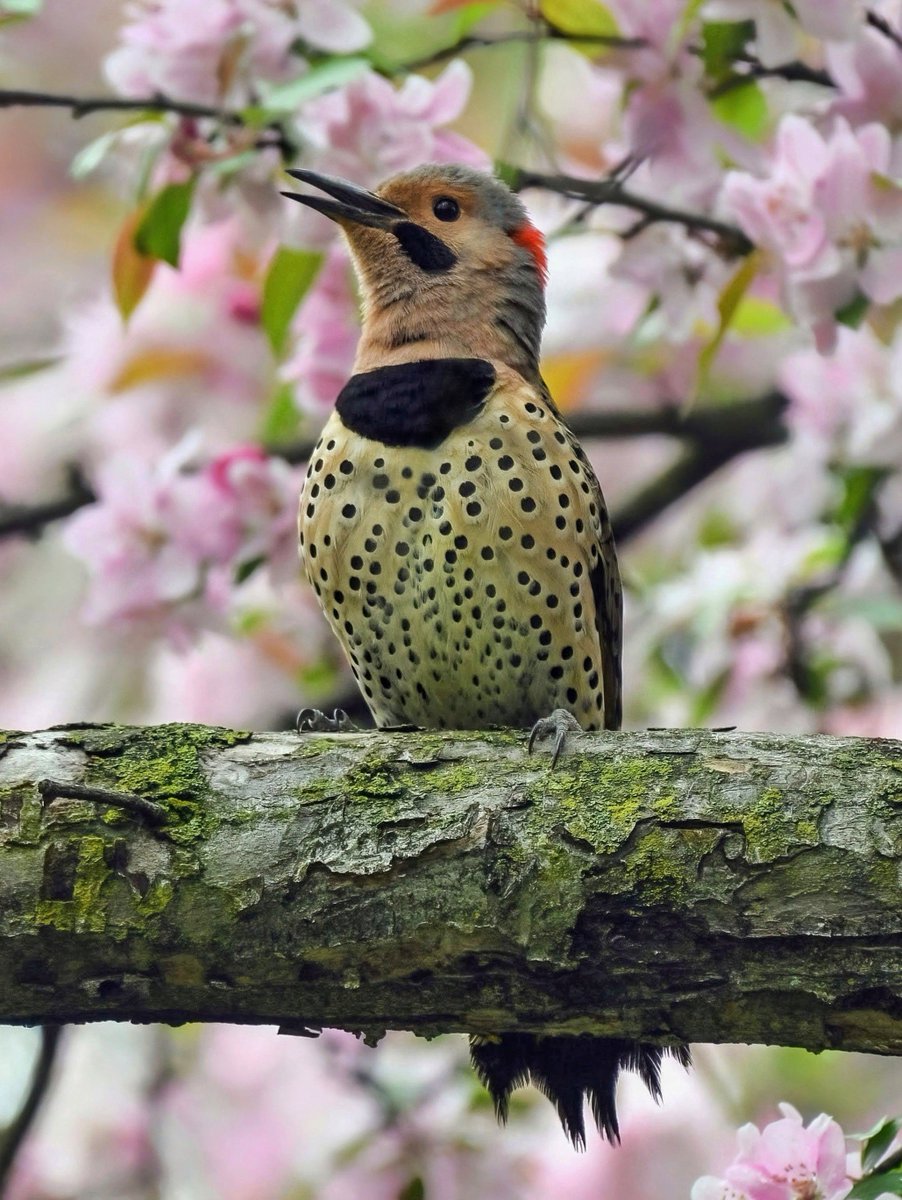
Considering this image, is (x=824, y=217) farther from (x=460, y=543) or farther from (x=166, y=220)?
(x=166, y=220)

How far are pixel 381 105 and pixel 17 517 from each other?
2.01 meters

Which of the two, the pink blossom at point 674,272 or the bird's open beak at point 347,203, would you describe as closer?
the bird's open beak at point 347,203

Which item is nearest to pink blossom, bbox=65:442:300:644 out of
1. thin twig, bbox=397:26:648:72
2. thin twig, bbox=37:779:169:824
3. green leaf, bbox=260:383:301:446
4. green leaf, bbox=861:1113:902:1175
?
green leaf, bbox=260:383:301:446

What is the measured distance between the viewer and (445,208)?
464 centimetres

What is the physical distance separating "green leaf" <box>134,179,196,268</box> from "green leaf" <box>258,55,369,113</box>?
29cm

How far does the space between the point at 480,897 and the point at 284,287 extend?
1953 mm

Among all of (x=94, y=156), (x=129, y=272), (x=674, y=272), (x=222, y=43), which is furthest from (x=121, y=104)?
(x=674, y=272)

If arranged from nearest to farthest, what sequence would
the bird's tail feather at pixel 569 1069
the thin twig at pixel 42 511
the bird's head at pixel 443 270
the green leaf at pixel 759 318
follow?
1. the bird's tail feather at pixel 569 1069
2. the bird's head at pixel 443 270
3. the green leaf at pixel 759 318
4. the thin twig at pixel 42 511

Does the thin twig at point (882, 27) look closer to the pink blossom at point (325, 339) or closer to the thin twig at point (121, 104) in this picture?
the thin twig at point (121, 104)

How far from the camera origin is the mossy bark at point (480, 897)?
277 cm

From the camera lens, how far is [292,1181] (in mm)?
5914

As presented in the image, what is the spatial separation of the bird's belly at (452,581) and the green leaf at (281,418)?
2.96 ft

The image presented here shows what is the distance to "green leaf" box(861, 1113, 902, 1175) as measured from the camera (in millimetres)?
2842

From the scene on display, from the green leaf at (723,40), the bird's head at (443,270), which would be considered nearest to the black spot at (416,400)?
the bird's head at (443,270)
